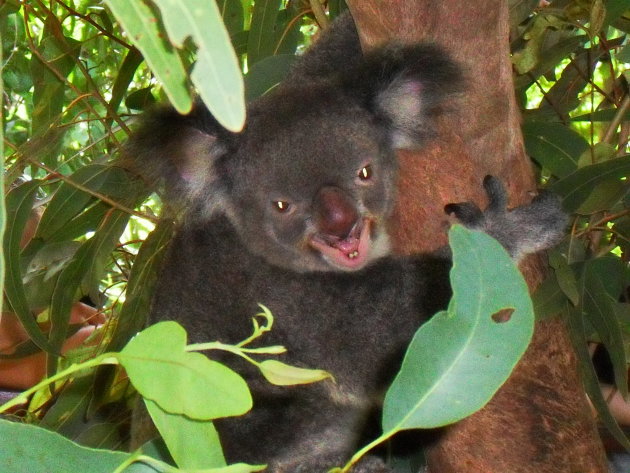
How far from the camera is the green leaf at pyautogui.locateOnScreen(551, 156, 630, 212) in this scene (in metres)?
2.04

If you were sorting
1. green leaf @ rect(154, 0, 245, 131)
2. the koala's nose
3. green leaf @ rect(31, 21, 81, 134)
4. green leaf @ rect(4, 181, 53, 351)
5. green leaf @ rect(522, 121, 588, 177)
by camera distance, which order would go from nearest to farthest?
green leaf @ rect(154, 0, 245, 131)
the koala's nose
green leaf @ rect(4, 181, 53, 351)
green leaf @ rect(522, 121, 588, 177)
green leaf @ rect(31, 21, 81, 134)

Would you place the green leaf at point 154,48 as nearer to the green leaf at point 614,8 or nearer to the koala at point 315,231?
the koala at point 315,231

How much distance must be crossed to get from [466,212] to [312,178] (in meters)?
0.41

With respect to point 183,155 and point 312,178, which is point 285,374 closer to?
point 312,178

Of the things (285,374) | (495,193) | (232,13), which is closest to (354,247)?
(495,193)

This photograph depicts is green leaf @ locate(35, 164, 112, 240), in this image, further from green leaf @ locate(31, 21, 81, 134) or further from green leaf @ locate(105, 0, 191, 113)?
green leaf @ locate(105, 0, 191, 113)

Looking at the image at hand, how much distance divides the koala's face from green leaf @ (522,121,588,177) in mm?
464

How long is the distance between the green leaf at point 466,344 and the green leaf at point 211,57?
0.29 meters

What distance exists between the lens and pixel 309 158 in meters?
2.04

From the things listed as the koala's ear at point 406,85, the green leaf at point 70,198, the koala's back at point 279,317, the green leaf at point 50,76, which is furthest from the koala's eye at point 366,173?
the green leaf at point 50,76

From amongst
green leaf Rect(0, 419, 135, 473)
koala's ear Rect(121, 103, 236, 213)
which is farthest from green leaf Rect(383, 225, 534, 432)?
koala's ear Rect(121, 103, 236, 213)

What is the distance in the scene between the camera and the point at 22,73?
3.44 metres

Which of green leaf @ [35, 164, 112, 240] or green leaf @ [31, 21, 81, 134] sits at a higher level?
green leaf @ [31, 21, 81, 134]

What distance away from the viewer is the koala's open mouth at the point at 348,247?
1.98 m
